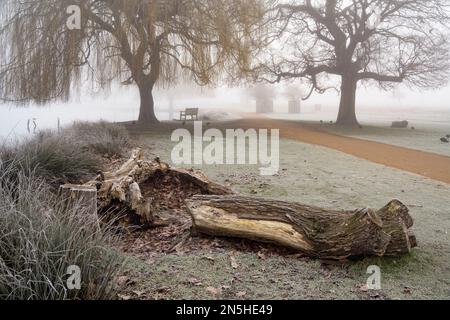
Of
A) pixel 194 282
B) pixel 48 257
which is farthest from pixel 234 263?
pixel 48 257

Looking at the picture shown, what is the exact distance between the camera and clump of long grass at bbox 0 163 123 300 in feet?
6.88

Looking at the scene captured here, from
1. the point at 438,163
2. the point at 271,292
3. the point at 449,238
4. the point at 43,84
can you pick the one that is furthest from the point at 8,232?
the point at 43,84

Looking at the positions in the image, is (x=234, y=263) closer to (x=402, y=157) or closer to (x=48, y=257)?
(x=48, y=257)

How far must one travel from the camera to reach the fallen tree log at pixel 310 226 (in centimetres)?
316

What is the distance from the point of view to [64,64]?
1192 cm

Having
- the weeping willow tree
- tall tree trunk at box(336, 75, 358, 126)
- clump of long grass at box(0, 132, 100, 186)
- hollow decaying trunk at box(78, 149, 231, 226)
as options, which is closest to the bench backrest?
the weeping willow tree

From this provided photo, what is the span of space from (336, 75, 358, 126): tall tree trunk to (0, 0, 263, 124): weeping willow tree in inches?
324

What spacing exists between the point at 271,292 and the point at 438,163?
7.46m

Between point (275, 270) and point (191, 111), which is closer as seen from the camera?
point (275, 270)

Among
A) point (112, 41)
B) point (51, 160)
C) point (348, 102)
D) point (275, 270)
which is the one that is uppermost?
point (112, 41)

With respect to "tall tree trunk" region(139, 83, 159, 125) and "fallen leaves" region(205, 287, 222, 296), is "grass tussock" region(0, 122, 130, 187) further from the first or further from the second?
"tall tree trunk" region(139, 83, 159, 125)

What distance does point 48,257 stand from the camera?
7.53 feet

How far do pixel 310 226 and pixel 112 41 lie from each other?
12232mm

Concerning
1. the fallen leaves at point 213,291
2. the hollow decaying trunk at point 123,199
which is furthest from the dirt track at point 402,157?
the fallen leaves at point 213,291
